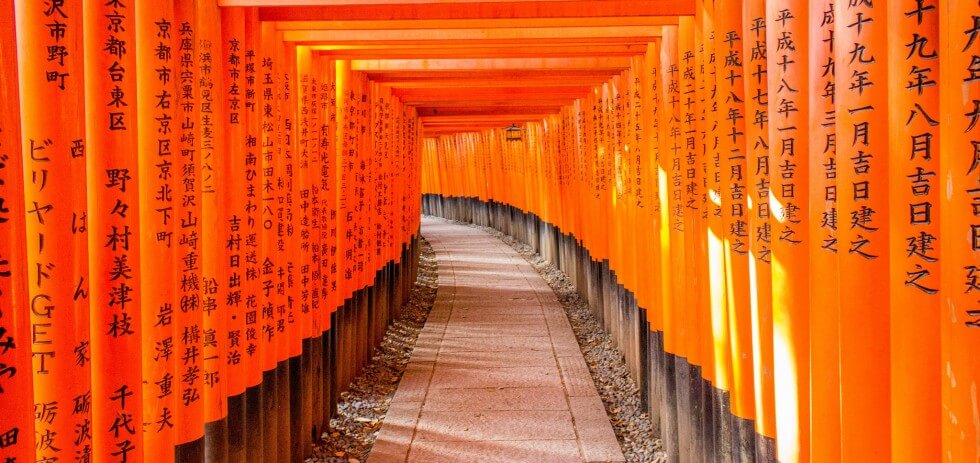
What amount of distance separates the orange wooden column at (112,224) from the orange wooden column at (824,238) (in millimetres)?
2608

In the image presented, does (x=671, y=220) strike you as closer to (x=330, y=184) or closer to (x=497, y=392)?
(x=497, y=392)

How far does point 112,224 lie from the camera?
319 centimetres

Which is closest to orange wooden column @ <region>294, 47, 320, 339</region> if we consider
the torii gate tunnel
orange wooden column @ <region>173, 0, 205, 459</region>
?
the torii gate tunnel

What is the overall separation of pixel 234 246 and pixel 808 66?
3.36 metres

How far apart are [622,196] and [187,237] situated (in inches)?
211

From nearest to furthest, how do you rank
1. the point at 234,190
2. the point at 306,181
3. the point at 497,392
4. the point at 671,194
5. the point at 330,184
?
the point at 234,190
the point at 671,194
the point at 306,181
the point at 330,184
the point at 497,392

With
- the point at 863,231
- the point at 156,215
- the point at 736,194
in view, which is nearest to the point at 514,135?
the point at 736,194

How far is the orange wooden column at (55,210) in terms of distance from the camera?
2.61 meters

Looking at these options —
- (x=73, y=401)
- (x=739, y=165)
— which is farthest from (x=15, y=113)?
(x=739, y=165)

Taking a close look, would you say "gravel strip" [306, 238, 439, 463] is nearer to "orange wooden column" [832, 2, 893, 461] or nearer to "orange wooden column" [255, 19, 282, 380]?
"orange wooden column" [255, 19, 282, 380]

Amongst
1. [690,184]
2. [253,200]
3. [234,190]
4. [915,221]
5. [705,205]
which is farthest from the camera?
[690,184]

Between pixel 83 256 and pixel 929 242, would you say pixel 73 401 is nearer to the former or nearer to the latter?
pixel 83 256

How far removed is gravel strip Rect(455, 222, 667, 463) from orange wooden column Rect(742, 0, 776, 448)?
2.85 m

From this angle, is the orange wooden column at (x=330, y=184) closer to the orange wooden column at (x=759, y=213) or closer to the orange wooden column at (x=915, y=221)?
the orange wooden column at (x=759, y=213)
